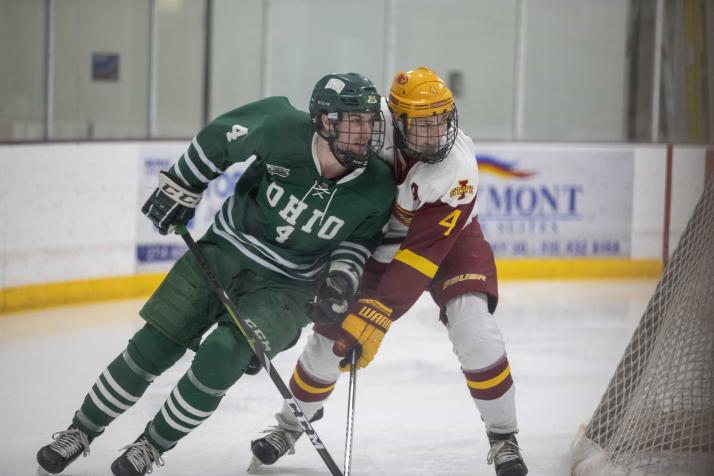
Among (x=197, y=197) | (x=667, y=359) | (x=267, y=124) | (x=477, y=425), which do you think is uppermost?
(x=267, y=124)

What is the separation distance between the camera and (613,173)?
22.1 ft

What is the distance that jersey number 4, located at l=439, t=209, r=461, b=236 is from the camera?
295 cm

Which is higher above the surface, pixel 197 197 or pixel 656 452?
pixel 197 197

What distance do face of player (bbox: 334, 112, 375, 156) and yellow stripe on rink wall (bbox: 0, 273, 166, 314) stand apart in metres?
2.77

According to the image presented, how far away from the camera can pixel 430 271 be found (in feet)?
9.69

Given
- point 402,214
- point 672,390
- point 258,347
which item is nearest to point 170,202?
point 258,347

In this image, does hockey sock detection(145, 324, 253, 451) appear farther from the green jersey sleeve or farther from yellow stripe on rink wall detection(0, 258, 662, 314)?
yellow stripe on rink wall detection(0, 258, 662, 314)

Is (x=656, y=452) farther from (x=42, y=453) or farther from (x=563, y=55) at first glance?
(x=563, y=55)

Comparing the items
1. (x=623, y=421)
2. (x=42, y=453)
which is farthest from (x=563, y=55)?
(x=42, y=453)

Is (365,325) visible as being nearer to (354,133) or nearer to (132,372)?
(354,133)

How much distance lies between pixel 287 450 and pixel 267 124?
0.91 metres

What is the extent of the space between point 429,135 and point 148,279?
316 centimetres

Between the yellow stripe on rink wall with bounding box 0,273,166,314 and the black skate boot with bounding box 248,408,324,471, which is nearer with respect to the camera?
the black skate boot with bounding box 248,408,324,471

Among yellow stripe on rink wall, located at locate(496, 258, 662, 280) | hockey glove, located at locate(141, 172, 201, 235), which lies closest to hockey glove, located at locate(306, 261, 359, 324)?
hockey glove, located at locate(141, 172, 201, 235)
